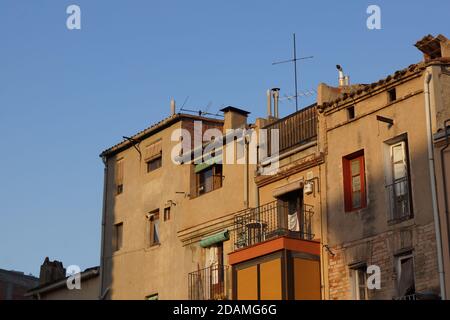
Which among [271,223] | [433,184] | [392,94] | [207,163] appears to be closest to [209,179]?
[207,163]

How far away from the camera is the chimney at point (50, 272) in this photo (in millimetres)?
44312

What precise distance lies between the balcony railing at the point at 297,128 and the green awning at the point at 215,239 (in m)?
3.17

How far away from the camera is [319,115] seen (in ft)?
95.9

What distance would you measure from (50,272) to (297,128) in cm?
1857

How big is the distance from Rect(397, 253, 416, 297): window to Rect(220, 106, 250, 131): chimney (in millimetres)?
10594

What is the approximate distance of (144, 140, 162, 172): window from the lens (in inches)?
1439

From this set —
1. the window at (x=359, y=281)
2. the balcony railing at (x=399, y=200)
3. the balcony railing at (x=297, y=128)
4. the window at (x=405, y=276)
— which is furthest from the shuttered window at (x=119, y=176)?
the window at (x=405, y=276)

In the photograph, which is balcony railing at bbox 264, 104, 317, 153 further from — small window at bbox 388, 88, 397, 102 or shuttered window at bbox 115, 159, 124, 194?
shuttered window at bbox 115, 159, 124, 194

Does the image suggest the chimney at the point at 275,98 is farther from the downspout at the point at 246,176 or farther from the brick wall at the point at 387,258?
the brick wall at the point at 387,258

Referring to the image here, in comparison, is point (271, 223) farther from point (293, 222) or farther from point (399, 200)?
point (399, 200)

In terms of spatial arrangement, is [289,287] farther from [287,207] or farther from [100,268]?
[100,268]

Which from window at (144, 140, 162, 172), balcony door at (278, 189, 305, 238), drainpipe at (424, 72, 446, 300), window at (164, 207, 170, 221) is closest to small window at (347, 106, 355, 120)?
balcony door at (278, 189, 305, 238)
